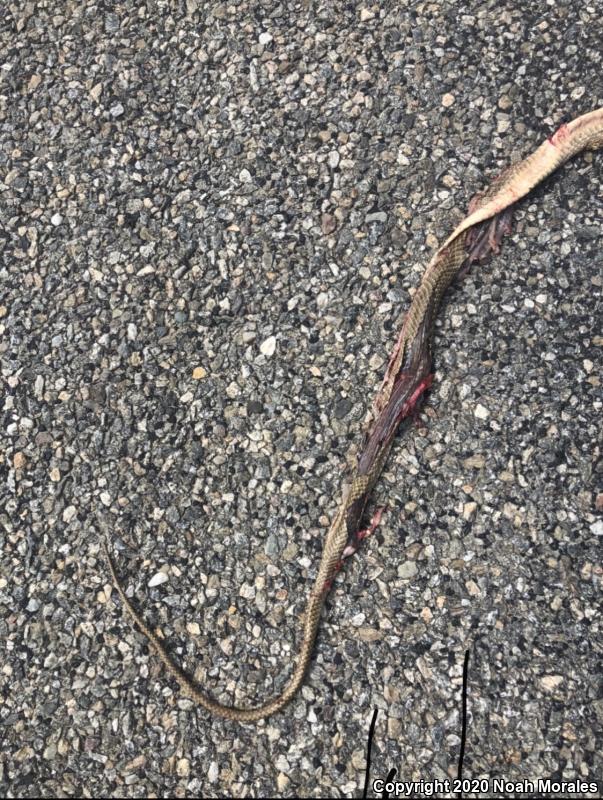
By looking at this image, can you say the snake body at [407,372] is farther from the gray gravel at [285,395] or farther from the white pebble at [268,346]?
the white pebble at [268,346]

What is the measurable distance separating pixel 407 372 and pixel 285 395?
51 cm

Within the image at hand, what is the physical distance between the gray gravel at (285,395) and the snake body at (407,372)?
6cm

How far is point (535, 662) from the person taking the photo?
293 cm

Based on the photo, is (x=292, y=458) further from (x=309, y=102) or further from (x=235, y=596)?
(x=309, y=102)

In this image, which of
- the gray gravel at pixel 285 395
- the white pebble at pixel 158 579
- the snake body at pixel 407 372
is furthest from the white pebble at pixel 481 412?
the white pebble at pixel 158 579

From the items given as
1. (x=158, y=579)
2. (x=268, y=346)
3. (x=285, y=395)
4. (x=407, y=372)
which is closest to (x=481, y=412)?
(x=407, y=372)

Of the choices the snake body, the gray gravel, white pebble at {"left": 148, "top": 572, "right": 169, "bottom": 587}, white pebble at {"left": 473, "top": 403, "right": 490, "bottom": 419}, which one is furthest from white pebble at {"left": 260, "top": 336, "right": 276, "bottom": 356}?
white pebble at {"left": 148, "top": 572, "right": 169, "bottom": 587}

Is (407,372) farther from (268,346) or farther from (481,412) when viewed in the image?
(268,346)

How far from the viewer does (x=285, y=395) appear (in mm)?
3484

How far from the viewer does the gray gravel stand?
3.00 metres

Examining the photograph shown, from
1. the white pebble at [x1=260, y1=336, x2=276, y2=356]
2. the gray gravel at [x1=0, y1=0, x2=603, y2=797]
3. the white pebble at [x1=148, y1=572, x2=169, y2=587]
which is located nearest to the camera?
the gray gravel at [x1=0, y1=0, x2=603, y2=797]

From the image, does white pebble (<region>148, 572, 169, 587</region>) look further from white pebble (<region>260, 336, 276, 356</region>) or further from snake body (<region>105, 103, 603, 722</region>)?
white pebble (<region>260, 336, 276, 356</region>)

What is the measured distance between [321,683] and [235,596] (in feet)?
1.51

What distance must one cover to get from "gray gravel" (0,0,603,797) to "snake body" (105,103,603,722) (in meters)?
0.06
